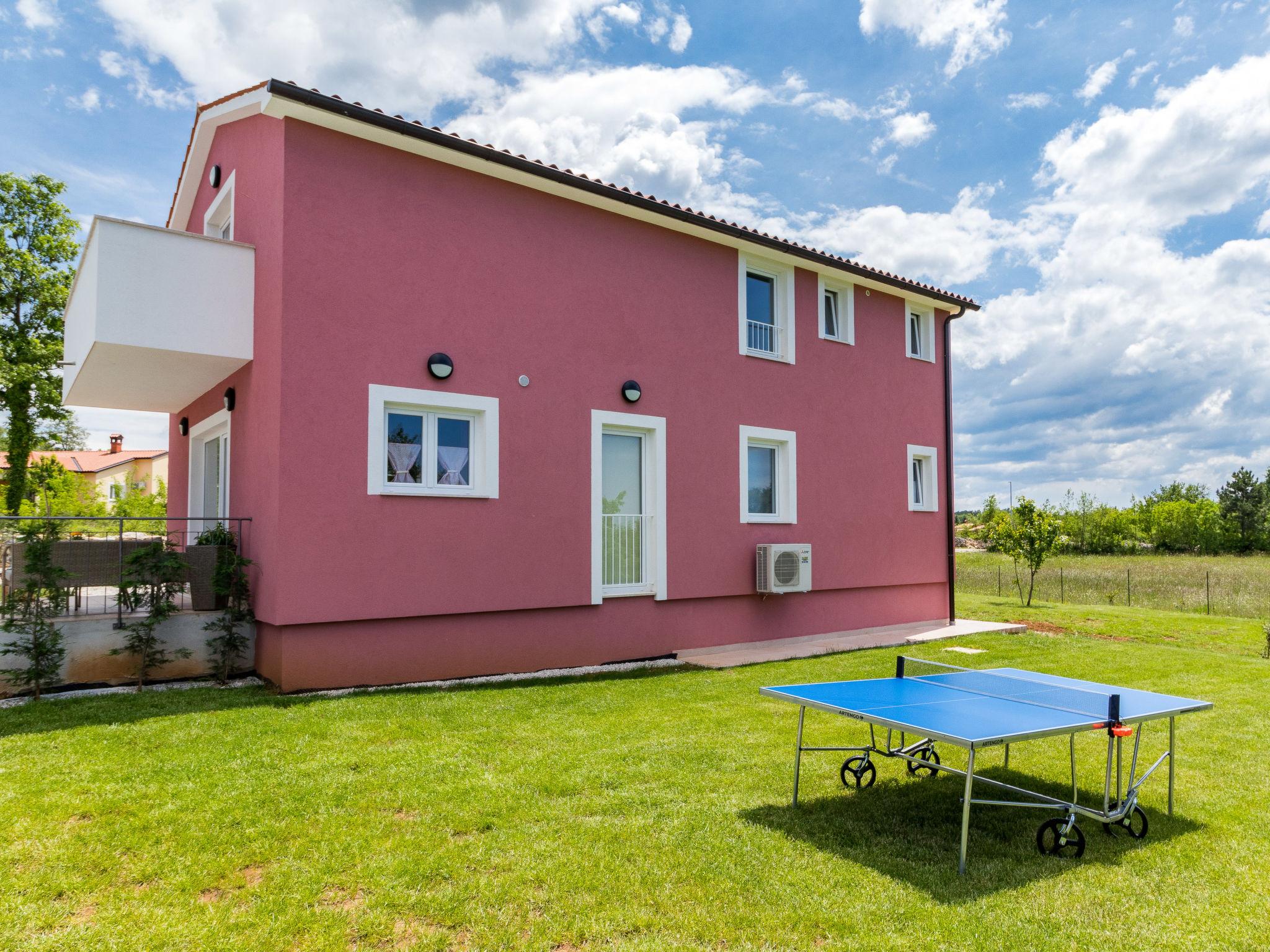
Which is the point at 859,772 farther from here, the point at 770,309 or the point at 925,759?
the point at 770,309

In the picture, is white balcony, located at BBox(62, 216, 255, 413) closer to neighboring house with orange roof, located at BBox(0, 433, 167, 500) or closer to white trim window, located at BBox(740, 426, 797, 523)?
white trim window, located at BBox(740, 426, 797, 523)

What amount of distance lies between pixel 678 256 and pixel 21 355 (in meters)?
27.3

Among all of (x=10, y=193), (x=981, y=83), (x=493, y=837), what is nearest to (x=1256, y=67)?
(x=981, y=83)

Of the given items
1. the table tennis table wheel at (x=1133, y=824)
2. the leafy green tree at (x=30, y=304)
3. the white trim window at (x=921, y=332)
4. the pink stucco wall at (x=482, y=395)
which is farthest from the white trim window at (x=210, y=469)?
the leafy green tree at (x=30, y=304)

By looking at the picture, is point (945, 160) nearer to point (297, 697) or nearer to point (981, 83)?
point (981, 83)

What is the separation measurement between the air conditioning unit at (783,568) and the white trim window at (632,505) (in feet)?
6.06

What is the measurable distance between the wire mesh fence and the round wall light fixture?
1929cm

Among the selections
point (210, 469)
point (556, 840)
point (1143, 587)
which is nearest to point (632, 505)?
point (210, 469)

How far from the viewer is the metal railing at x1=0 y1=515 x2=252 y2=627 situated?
798cm

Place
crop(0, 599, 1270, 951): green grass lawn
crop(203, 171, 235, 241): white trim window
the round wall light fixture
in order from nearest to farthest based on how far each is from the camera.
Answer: crop(0, 599, 1270, 951): green grass lawn < the round wall light fixture < crop(203, 171, 235, 241): white trim window

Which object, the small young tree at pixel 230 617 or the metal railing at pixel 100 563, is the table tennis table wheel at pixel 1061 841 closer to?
the metal railing at pixel 100 563

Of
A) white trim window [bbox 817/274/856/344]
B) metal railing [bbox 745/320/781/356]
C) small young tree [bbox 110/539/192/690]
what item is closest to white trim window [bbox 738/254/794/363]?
metal railing [bbox 745/320/781/356]

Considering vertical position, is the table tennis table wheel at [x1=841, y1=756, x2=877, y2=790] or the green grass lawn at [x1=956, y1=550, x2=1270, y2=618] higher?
the table tennis table wheel at [x1=841, y1=756, x2=877, y2=790]

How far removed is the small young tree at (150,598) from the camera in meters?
8.30
